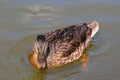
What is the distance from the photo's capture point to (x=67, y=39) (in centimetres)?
914

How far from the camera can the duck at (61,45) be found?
8.59 m

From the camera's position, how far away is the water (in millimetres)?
8508

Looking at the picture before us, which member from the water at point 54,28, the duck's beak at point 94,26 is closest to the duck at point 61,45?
the duck's beak at point 94,26

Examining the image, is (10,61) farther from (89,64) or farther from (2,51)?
(89,64)

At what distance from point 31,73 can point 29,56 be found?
1.69 feet

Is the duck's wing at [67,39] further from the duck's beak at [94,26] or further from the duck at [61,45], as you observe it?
the duck's beak at [94,26]

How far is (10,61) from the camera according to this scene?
28.8 ft

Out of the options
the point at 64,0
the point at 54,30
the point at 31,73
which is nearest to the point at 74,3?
the point at 64,0

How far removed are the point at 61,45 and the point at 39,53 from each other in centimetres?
71

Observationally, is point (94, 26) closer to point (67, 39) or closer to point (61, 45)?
point (67, 39)

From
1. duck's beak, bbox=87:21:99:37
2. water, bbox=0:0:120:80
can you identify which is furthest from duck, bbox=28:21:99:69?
water, bbox=0:0:120:80

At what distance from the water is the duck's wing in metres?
0.37

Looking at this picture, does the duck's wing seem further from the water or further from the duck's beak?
the water

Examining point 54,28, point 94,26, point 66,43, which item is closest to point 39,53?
point 66,43
